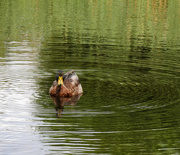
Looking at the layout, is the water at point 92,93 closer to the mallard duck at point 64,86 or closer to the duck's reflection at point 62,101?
the duck's reflection at point 62,101

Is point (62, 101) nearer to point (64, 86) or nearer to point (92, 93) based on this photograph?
point (64, 86)

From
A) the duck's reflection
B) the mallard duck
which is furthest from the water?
the mallard duck

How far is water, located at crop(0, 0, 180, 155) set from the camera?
427 inches

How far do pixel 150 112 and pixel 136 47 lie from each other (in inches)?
518

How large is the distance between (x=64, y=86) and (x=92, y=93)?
Answer: 101 centimetres

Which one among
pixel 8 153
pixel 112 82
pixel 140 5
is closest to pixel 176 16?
pixel 140 5

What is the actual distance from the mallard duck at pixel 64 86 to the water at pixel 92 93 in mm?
324

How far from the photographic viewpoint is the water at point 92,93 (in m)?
10.8

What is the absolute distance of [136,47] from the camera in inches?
1021

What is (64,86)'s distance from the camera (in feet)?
48.9

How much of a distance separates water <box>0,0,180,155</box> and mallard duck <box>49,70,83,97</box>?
0.32 meters

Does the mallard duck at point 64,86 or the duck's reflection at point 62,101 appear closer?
the duck's reflection at point 62,101

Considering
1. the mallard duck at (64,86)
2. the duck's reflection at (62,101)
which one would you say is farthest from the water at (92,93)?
the mallard duck at (64,86)

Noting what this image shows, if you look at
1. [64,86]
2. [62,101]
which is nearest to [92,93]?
[64,86]
